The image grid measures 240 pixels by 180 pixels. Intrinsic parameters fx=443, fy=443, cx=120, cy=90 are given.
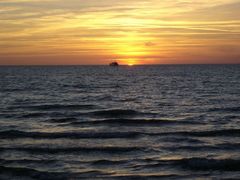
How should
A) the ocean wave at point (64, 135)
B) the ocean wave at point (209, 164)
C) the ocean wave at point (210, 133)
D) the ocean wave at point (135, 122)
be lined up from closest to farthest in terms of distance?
the ocean wave at point (209, 164) → the ocean wave at point (64, 135) → the ocean wave at point (210, 133) → the ocean wave at point (135, 122)

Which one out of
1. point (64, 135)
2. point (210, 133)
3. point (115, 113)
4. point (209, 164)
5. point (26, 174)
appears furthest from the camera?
point (115, 113)

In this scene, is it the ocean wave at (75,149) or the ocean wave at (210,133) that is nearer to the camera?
the ocean wave at (75,149)

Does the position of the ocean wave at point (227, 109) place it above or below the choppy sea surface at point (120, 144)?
below

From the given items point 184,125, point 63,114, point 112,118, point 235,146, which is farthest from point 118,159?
point 63,114

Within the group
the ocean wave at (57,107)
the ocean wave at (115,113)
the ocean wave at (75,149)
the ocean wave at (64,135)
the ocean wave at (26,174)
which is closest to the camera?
the ocean wave at (26,174)

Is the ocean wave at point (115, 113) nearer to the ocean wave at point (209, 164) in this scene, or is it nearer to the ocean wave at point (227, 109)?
the ocean wave at point (227, 109)

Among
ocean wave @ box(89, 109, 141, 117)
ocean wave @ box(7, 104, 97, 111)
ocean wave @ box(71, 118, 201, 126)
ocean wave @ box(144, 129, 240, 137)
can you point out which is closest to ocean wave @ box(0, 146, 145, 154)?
ocean wave @ box(144, 129, 240, 137)

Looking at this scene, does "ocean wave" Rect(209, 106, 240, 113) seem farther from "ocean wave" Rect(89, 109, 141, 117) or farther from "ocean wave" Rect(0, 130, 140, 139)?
"ocean wave" Rect(0, 130, 140, 139)

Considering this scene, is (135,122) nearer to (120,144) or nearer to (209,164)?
(120,144)

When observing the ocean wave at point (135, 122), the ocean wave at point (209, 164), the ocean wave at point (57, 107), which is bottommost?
the ocean wave at point (209, 164)

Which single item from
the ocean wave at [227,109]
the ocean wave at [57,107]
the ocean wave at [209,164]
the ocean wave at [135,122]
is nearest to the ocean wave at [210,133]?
the ocean wave at [135,122]

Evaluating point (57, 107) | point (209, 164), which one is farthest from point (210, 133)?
point (57, 107)

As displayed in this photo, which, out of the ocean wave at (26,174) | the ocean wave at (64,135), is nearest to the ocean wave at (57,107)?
the ocean wave at (64,135)

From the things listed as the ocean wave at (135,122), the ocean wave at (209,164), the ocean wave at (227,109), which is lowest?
the ocean wave at (227,109)
